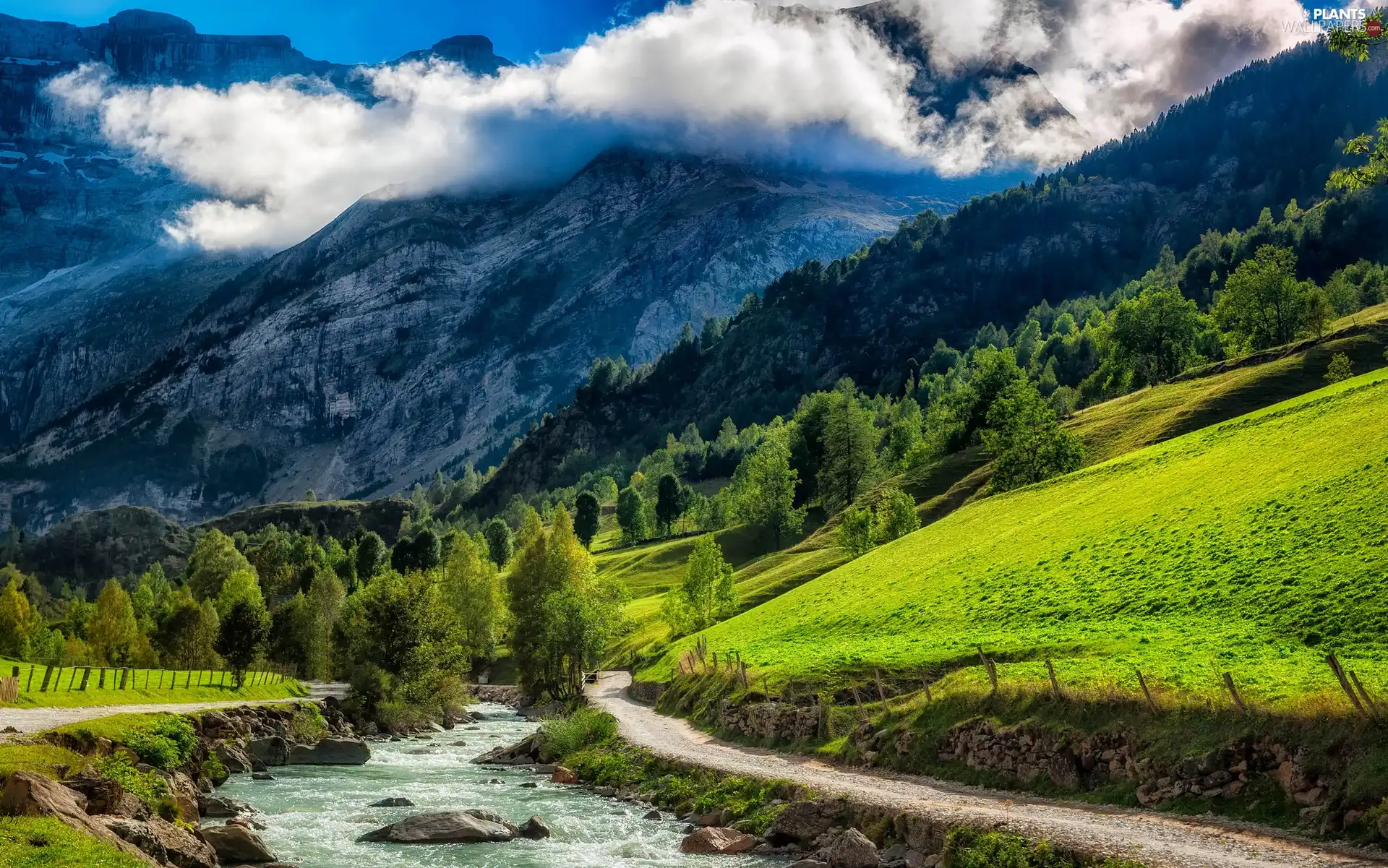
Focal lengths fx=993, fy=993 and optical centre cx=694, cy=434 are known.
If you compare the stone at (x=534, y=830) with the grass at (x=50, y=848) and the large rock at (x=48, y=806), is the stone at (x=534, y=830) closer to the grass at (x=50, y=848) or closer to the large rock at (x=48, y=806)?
the large rock at (x=48, y=806)

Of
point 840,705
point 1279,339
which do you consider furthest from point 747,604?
point 1279,339

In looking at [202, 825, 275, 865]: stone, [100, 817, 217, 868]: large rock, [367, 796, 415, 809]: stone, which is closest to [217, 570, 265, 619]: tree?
[367, 796, 415, 809]: stone

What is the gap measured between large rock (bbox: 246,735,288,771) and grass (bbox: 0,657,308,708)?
333 inches

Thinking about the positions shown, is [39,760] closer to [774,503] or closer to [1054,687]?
[1054,687]

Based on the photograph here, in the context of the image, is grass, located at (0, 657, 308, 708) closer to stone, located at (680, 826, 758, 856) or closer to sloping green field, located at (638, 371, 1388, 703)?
sloping green field, located at (638, 371, 1388, 703)

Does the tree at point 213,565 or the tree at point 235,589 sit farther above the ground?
the tree at point 213,565

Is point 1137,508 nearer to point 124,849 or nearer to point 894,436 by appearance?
point 124,849

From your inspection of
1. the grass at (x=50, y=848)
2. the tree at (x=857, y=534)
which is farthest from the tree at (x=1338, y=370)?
the grass at (x=50, y=848)

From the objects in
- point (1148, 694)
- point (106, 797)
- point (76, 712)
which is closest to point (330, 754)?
point (76, 712)

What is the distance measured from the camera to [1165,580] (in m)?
51.1

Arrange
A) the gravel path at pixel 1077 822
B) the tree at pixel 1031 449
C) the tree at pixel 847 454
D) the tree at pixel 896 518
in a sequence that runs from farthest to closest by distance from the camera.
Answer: the tree at pixel 847 454 → the tree at pixel 896 518 → the tree at pixel 1031 449 → the gravel path at pixel 1077 822

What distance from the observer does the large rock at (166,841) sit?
91.4 feet

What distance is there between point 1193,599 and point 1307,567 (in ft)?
17.0

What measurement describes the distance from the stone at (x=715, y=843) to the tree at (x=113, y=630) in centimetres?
10612
